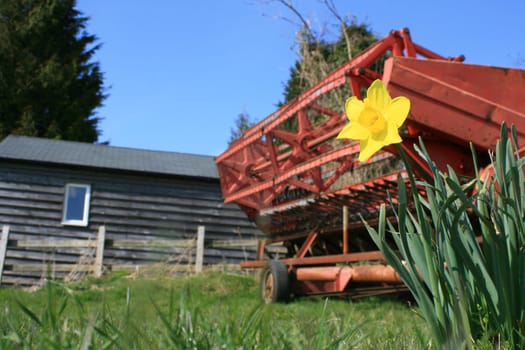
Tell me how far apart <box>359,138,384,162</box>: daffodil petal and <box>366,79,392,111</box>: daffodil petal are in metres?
0.07

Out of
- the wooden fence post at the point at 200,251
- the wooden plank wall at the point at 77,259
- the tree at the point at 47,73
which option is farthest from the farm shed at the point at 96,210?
the tree at the point at 47,73

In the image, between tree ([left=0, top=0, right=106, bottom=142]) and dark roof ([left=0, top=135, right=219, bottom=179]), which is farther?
tree ([left=0, top=0, right=106, bottom=142])

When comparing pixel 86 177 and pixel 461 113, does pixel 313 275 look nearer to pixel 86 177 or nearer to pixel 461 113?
pixel 461 113

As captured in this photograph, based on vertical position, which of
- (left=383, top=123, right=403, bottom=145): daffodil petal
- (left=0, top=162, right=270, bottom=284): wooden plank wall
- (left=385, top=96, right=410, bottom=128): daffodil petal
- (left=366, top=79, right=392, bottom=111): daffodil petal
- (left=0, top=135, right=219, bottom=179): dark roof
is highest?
(left=0, top=135, right=219, bottom=179): dark roof

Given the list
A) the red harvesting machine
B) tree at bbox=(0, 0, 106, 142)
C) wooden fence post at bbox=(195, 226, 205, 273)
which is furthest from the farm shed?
tree at bbox=(0, 0, 106, 142)

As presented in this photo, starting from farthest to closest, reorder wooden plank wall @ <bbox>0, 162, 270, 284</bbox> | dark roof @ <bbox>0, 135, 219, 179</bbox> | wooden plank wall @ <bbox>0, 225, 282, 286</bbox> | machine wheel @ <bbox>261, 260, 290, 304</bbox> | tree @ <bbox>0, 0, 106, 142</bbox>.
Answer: tree @ <bbox>0, 0, 106, 142</bbox>
dark roof @ <bbox>0, 135, 219, 179</bbox>
wooden plank wall @ <bbox>0, 162, 270, 284</bbox>
wooden plank wall @ <bbox>0, 225, 282, 286</bbox>
machine wheel @ <bbox>261, 260, 290, 304</bbox>

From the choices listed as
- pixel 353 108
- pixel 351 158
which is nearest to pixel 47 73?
pixel 351 158

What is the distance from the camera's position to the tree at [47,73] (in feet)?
87.1

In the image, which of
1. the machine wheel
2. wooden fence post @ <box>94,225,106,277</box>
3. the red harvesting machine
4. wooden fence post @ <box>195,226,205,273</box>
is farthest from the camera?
wooden fence post @ <box>195,226,205,273</box>

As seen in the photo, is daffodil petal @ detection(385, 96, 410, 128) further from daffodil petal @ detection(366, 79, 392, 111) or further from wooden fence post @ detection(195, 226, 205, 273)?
wooden fence post @ detection(195, 226, 205, 273)

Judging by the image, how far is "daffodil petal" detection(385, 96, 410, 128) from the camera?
112 centimetres

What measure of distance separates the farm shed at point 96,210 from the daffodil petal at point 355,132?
40.0ft

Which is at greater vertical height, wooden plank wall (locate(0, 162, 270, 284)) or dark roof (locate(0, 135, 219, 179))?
dark roof (locate(0, 135, 219, 179))

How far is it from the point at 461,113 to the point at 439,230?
3227mm
